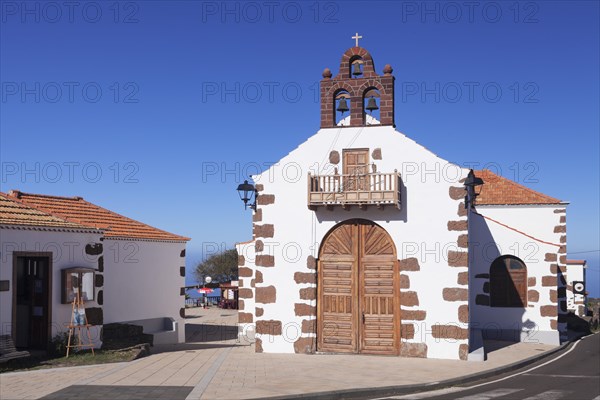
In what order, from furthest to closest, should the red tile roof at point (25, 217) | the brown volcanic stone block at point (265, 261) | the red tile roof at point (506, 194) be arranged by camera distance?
the red tile roof at point (506, 194)
the brown volcanic stone block at point (265, 261)
the red tile roof at point (25, 217)

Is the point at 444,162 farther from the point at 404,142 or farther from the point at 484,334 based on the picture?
the point at 484,334

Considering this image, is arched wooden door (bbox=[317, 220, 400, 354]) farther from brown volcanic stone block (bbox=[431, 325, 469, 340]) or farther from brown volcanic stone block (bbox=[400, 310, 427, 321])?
brown volcanic stone block (bbox=[431, 325, 469, 340])

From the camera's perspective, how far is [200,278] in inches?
2822

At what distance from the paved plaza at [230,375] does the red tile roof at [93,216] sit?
171 inches

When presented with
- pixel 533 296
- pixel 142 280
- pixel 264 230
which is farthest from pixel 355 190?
pixel 533 296

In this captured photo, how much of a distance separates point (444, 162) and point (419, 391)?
22.4 ft

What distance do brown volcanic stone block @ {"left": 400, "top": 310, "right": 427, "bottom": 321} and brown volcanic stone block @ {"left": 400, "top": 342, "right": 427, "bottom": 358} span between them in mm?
663

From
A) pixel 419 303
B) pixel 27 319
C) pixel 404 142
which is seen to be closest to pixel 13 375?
pixel 27 319

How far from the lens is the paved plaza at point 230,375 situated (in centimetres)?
1184

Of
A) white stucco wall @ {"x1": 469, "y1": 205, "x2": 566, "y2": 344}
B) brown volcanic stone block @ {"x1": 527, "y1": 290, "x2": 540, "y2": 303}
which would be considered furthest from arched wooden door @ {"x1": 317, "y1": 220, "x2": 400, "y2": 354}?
brown volcanic stone block @ {"x1": 527, "y1": 290, "x2": 540, "y2": 303}

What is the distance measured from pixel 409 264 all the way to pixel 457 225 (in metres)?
1.66

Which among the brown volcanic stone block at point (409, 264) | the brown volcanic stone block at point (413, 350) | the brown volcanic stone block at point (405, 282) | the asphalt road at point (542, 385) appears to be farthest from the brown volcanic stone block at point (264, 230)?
the asphalt road at point (542, 385)

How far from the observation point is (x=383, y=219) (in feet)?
56.8

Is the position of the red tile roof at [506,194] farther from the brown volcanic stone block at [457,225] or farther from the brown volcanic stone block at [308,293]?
the brown volcanic stone block at [308,293]
